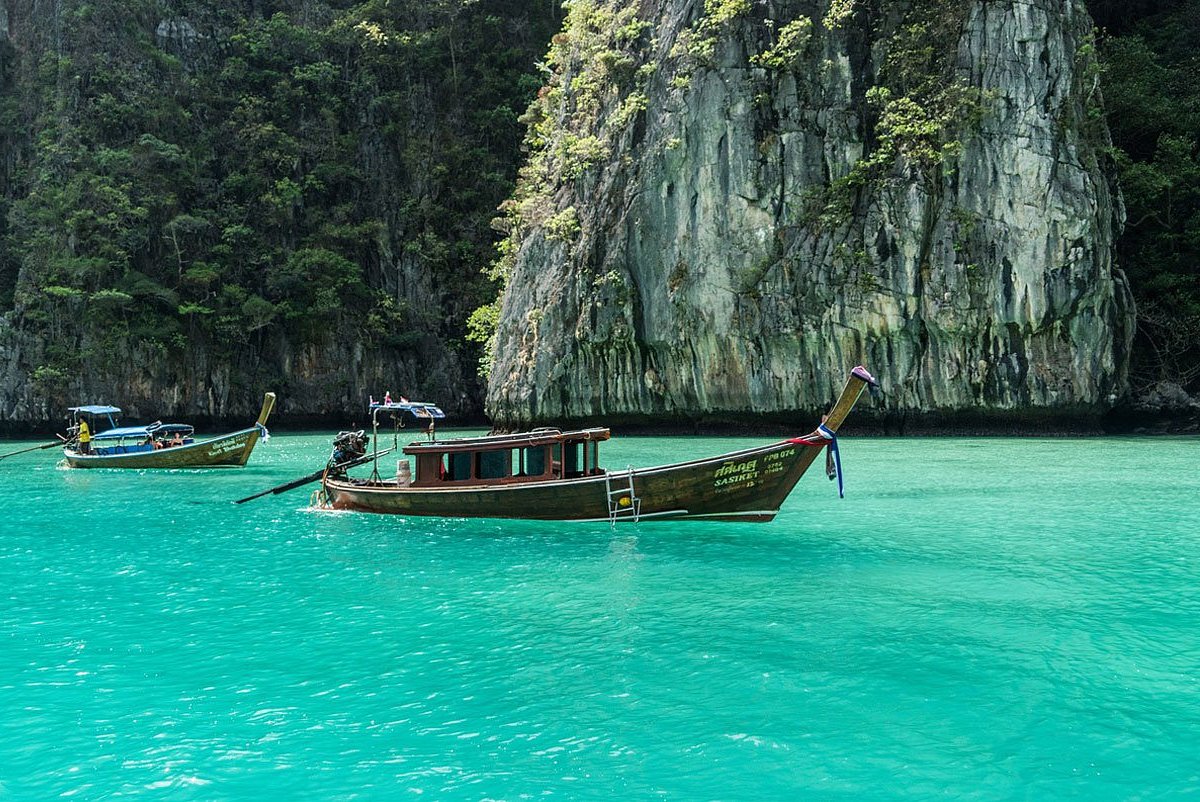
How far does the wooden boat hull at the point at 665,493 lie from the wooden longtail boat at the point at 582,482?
2 centimetres

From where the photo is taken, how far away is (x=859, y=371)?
39.0ft

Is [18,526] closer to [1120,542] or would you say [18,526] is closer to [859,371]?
[859,371]

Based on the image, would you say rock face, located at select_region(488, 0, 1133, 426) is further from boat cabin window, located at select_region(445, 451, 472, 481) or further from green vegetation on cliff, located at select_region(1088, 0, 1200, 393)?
boat cabin window, located at select_region(445, 451, 472, 481)

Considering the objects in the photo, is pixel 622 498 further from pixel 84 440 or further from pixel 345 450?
pixel 84 440

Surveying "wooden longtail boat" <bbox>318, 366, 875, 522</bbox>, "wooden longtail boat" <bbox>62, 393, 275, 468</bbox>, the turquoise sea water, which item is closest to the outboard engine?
"wooden longtail boat" <bbox>318, 366, 875, 522</bbox>

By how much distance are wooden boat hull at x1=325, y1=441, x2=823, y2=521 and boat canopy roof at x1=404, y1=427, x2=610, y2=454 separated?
67 centimetres

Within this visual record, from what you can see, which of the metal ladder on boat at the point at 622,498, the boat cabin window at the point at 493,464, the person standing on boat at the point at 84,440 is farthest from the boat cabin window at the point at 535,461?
the person standing on boat at the point at 84,440

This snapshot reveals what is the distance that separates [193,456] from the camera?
26281mm

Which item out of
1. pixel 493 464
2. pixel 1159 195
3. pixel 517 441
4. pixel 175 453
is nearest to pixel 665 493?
pixel 517 441

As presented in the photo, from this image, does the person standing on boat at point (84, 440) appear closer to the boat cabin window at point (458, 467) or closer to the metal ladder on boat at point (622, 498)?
the boat cabin window at point (458, 467)

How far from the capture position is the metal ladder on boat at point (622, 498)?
13.8m

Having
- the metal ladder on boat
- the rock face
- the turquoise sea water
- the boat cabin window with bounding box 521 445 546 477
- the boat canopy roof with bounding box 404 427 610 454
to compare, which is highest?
the rock face

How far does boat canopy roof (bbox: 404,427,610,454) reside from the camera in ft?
46.6

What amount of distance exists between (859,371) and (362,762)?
8.59m
